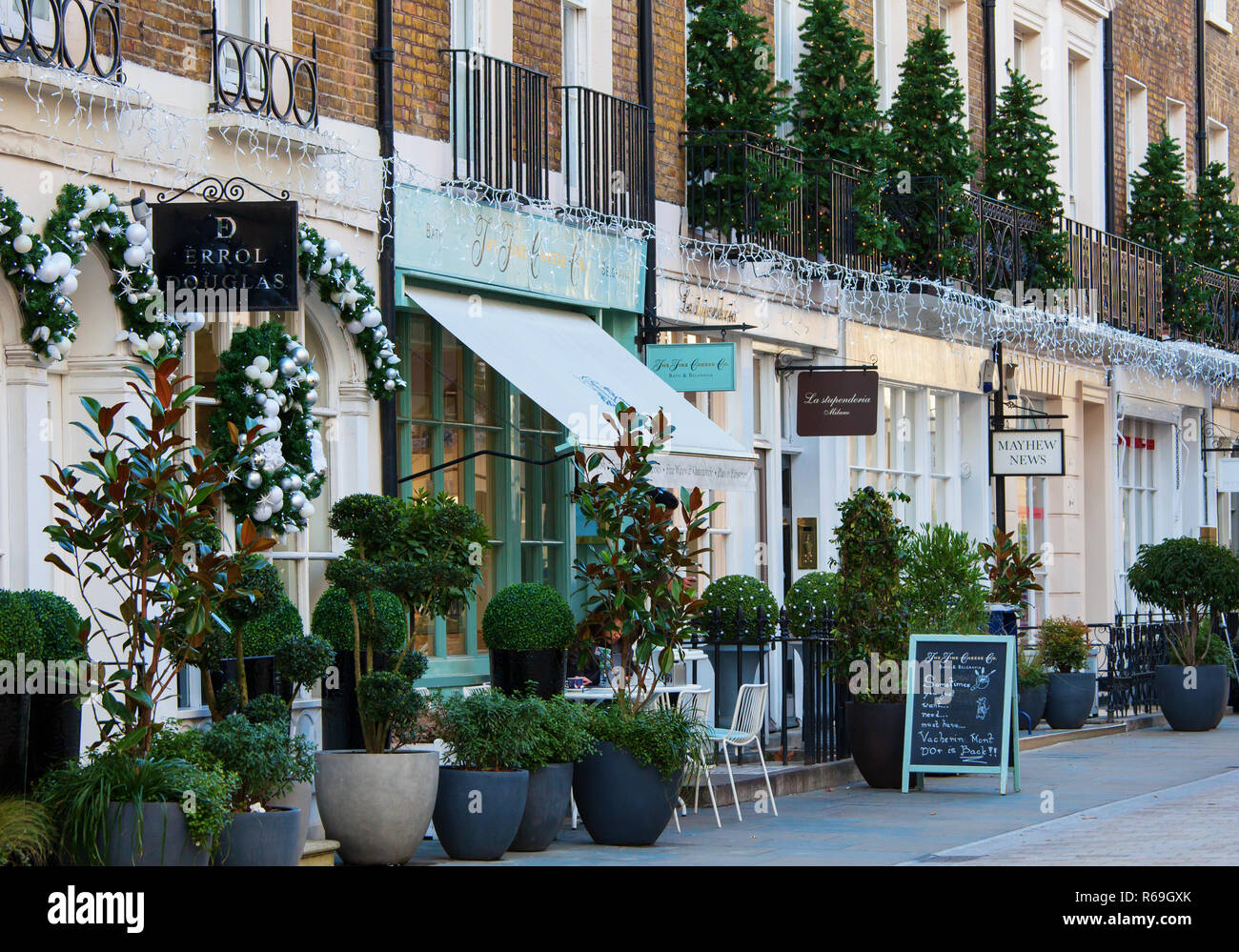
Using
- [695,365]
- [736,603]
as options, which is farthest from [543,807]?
[695,365]

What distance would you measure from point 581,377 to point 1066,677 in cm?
706

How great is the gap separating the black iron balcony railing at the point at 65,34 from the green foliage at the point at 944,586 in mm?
6822

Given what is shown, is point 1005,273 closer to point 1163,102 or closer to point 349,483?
point 1163,102

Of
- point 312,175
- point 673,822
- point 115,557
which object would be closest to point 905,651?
point 673,822

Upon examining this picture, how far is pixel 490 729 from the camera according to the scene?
9.84m

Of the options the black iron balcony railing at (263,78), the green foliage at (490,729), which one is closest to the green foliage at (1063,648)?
the green foliage at (490,729)

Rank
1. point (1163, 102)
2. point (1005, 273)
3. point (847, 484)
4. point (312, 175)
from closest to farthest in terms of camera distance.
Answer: point (312, 175) < point (847, 484) < point (1005, 273) < point (1163, 102)

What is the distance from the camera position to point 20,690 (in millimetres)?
7848

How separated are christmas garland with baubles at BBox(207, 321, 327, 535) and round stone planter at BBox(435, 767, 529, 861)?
191cm

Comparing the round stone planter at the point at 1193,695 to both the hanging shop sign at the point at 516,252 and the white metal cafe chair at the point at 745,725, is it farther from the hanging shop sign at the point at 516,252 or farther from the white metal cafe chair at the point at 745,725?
the white metal cafe chair at the point at 745,725

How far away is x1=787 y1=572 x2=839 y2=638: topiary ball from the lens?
14141 mm

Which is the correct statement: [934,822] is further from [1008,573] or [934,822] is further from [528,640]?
[1008,573]

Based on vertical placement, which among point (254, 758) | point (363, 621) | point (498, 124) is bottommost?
point (254, 758)

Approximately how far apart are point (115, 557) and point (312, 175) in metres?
4.13
